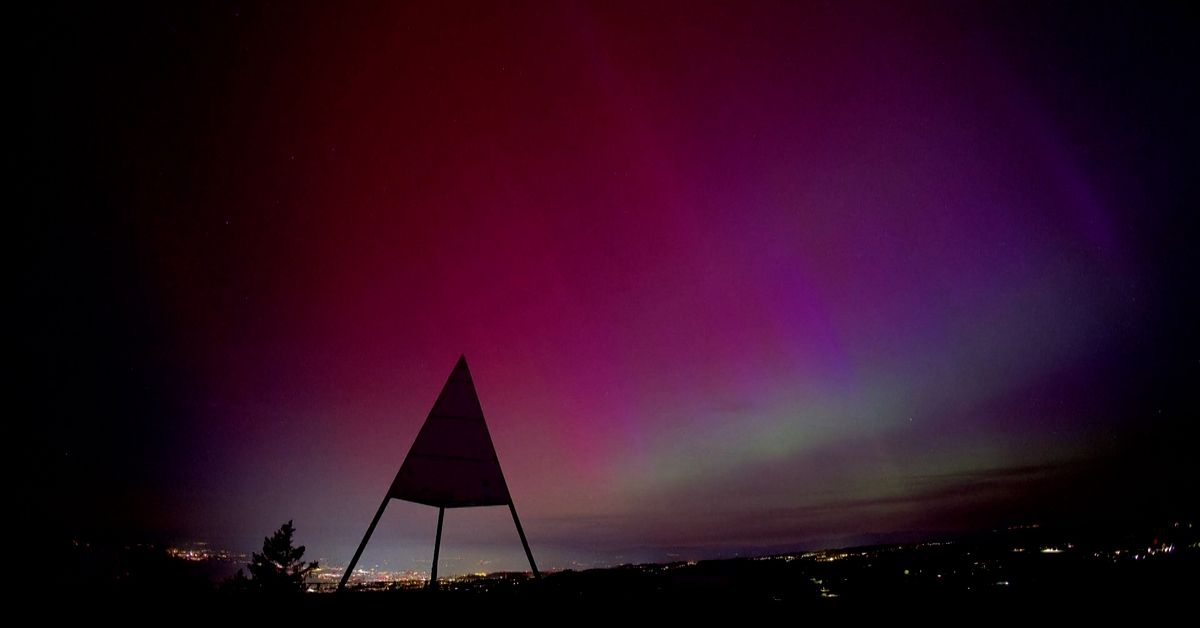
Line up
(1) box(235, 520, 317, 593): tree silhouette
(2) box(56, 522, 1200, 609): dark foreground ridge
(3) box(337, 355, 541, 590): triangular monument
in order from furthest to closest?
(1) box(235, 520, 317, 593): tree silhouette < (3) box(337, 355, 541, 590): triangular monument < (2) box(56, 522, 1200, 609): dark foreground ridge

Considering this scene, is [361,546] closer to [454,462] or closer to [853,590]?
[454,462]

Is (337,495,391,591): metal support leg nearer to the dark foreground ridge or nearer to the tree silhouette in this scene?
the dark foreground ridge

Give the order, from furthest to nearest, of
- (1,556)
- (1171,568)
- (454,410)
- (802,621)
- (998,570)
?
(454,410) → (998,570) → (1,556) → (1171,568) → (802,621)

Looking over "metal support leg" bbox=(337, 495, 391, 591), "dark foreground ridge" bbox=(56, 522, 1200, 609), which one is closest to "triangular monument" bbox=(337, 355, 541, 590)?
"metal support leg" bbox=(337, 495, 391, 591)

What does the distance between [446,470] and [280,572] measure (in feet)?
75.6

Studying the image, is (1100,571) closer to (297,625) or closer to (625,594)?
(625,594)

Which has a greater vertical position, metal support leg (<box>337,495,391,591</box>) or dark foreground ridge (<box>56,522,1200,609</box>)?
metal support leg (<box>337,495,391,591</box>)

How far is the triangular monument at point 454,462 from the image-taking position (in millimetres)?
7332

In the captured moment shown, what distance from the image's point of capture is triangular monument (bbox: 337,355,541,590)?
7.33 metres

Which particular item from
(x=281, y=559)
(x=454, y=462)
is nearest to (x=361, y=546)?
(x=454, y=462)

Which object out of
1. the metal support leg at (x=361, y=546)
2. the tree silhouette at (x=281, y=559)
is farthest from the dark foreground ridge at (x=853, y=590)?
the tree silhouette at (x=281, y=559)

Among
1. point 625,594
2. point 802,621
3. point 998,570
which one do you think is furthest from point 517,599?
point 998,570

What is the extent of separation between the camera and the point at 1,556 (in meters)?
6.65

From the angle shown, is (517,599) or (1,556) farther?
(1,556)
